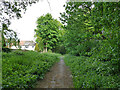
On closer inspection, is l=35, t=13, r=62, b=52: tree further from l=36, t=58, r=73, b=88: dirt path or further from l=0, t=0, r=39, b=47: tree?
l=36, t=58, r=73, b=88: dirt path

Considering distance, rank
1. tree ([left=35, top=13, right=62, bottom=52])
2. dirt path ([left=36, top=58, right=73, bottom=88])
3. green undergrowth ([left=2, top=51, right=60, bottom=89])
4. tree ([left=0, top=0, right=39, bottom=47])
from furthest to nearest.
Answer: dirt path ([left=36, top=58, right=73, bottom=88]) → tree ([left=35, top=13, right=62, bottom=52]) → green undergrowth ([left=2, top=51, right=60, bottom=89]) → tree ([left=0, top=0, right=39, bottom=47])

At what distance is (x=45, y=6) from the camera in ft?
7.51

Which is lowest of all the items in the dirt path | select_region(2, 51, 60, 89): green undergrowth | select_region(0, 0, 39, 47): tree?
the dirt path

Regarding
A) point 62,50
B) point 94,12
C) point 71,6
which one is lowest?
point 62,50

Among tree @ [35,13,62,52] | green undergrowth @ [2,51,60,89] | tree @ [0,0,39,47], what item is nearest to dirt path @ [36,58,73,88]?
green undergrowth @ [2,51,60,89]

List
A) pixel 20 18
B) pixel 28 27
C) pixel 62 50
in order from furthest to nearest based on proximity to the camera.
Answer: pixel 62 50 → pixel 28 27 → pixel 20 18

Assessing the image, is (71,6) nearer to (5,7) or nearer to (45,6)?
(45,6)

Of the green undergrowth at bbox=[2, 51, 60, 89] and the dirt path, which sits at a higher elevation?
the green undergrowth at bbox=[2, 51, 60, 89]

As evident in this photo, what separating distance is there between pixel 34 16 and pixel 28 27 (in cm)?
40

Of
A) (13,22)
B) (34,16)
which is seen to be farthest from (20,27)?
(34,16)

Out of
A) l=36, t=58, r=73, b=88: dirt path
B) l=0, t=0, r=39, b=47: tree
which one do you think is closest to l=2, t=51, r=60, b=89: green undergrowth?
l=36, t=58, r=73, b=88: dirt path

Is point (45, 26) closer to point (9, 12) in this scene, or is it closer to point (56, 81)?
point (9, 12)

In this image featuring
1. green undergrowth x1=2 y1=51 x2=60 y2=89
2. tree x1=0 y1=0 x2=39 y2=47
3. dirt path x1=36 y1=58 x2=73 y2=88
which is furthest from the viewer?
dirt path x1=36 y1=58 x2=73 y2=88

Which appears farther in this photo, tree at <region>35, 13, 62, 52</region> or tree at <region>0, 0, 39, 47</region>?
tree at <region>35, 13, 62, 52</region>
